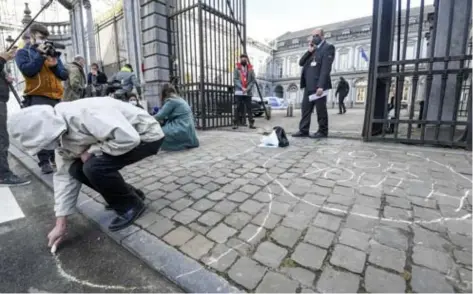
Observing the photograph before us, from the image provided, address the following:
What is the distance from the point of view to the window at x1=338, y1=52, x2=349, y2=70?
4006 cm

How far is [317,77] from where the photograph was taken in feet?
16.8

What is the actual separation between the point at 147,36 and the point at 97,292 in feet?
24.4

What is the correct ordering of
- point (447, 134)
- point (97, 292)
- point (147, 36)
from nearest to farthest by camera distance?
1. point (97, 292)
2. point (447, 134)
3. point (147, 36)

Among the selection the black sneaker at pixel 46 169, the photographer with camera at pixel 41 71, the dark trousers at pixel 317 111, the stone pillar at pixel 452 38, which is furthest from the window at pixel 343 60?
the black sneaker at pixel 46 169

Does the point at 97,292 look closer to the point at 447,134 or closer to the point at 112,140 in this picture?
the point at 112,140

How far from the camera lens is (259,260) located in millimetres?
1580

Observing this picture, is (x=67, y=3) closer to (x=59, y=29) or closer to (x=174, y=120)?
(x=59, y=29)

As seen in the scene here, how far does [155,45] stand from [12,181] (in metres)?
5.21

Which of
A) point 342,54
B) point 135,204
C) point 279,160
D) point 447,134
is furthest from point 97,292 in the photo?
point 342,54

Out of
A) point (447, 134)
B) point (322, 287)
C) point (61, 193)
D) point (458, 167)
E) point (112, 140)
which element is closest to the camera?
point (322, 287)

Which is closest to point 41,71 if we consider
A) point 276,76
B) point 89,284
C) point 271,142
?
point 89,284

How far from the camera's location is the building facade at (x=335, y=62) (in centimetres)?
3847

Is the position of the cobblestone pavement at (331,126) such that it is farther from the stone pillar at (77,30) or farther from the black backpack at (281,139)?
the stone pillar at (77,30)

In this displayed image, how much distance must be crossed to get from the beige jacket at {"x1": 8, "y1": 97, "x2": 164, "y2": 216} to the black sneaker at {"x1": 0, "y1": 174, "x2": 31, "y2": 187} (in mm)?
1952
